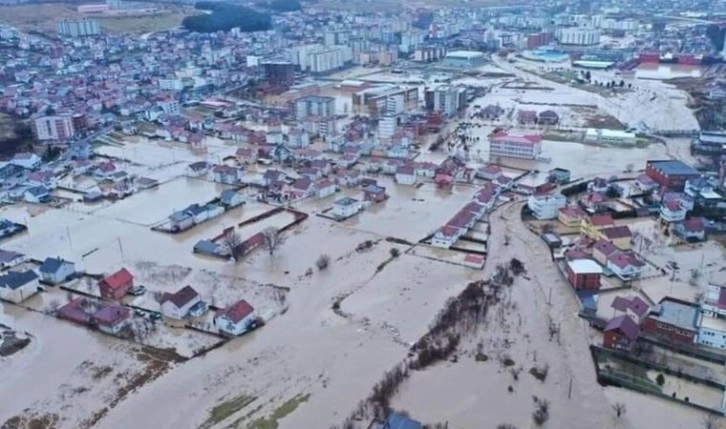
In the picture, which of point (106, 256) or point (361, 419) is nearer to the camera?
point (361, 419)

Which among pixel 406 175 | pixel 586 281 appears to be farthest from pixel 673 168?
pixel 406 175

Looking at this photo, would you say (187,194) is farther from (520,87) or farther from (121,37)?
(121,37)

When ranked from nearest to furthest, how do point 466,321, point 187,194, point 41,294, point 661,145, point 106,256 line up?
point 466,321, point 41,294, point 106,256, point 187,194, point 661,145

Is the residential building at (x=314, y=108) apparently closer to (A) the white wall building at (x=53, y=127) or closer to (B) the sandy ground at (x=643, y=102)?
(A) the white wall building at (x=53, y=127)

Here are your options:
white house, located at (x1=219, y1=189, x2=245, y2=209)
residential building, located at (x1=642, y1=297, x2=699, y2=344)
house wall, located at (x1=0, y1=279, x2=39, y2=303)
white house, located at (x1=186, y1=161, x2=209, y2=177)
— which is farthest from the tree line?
residential building, located at (x1=642, y1=297, x2=699, y2=344)

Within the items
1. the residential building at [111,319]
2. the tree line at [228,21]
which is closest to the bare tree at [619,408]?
the residential building at [111,319]

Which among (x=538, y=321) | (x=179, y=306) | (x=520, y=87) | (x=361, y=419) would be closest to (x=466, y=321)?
(x=538, y=321)
